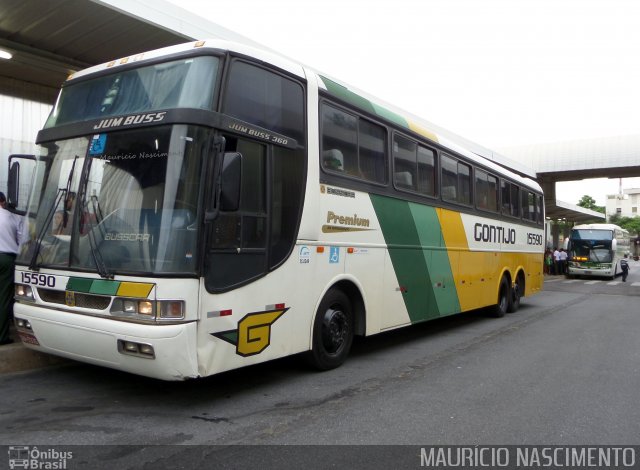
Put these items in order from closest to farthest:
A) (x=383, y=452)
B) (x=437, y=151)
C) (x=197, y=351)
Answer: (x=383, y=452) < (x=197, y=351) < (x=437, y=151)

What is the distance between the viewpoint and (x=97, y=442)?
3.90 m

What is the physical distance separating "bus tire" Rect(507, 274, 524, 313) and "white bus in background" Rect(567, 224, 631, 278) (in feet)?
65.6

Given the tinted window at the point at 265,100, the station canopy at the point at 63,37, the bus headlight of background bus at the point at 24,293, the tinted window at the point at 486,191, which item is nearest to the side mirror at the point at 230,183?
the tinted window at the point at 265,100

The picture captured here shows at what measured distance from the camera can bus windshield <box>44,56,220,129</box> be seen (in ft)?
14.8

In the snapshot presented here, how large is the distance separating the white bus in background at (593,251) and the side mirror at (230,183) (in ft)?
100

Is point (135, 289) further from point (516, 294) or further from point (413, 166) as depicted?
point (516, 294)

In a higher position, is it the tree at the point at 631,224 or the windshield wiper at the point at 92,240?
the tree at the point at 631,224

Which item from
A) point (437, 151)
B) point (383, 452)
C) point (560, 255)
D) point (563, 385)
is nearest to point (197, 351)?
point (383, 452)

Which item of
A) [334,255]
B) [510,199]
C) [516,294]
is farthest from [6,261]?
[516,294]

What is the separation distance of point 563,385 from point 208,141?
4.73 metres

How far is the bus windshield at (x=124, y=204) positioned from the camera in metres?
4.28

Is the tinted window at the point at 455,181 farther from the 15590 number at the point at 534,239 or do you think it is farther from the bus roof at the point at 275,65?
the 15590 number at the point at 534,239

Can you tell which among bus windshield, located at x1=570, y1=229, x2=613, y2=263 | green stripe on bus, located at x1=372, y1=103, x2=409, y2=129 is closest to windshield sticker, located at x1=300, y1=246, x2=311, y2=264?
green stripe on bus, located at x1=372, y1=103, x2=409, y2=129

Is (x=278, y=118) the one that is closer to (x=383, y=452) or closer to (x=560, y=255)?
(x=383, y=452)
